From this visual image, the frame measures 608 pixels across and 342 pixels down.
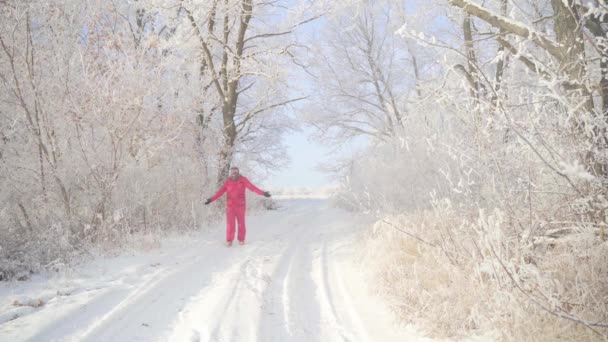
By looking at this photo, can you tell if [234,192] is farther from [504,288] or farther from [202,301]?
[504,288]

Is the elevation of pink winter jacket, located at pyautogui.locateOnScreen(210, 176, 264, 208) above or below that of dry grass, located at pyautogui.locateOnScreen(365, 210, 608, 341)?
above

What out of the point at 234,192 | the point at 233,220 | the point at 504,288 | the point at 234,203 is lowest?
the point at 504,288

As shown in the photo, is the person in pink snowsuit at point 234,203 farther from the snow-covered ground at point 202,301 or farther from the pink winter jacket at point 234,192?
the snow-covered ground at point 202,301

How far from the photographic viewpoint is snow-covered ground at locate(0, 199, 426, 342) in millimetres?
2826

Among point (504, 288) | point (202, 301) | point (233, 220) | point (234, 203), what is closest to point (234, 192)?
point (234, 203)

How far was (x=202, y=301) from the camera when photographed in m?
3.45

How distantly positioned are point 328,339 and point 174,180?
6455 millimetres

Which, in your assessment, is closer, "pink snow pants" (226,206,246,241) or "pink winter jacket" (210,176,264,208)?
"pink snow pants" (226,206,246,241)

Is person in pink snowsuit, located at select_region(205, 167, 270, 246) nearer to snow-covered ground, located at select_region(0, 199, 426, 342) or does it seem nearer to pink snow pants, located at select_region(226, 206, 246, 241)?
pink snow pants, located at select_region(226, 206, 246, 241)

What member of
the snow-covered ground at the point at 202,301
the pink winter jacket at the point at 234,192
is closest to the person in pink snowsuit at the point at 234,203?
the pink winter jacket at the point at 234,192

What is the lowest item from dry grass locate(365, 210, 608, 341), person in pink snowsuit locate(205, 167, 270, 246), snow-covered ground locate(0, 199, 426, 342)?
snow-covered ground locate(0, 199, 426, 342)

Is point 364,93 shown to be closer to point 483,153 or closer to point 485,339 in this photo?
point 483,153

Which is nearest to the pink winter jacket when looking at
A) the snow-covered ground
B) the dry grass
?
the snow-covered ground

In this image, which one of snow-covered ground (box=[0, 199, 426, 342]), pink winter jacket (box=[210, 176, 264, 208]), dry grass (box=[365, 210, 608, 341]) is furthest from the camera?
pink winter jacket (box=[210, 176, 264, 208])
